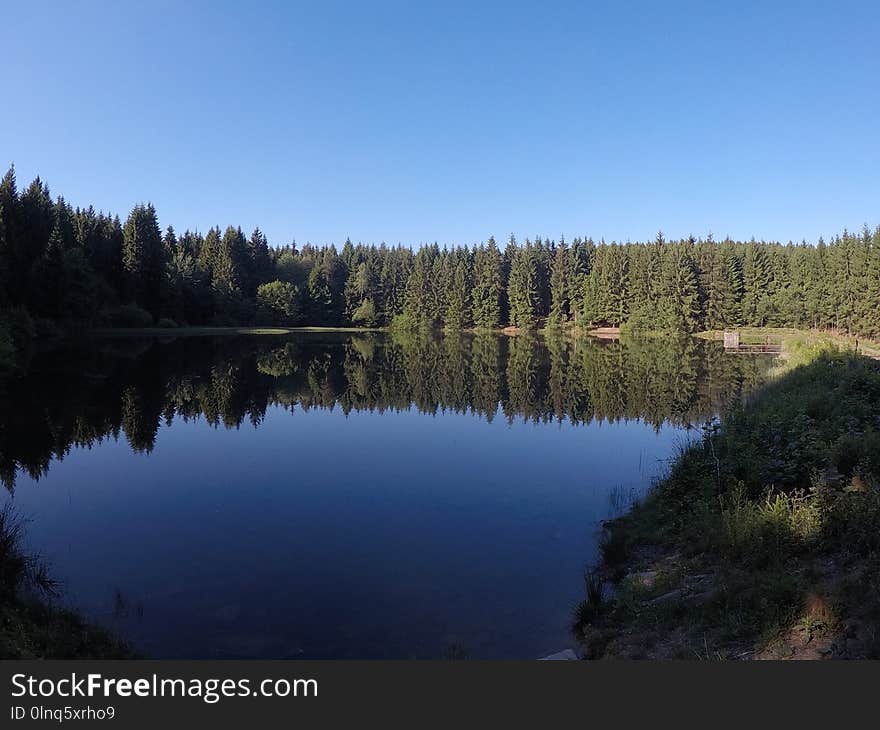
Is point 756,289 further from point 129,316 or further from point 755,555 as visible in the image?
point 755,555

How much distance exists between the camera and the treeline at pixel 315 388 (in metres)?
23.4

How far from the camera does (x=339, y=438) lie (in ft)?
74.3

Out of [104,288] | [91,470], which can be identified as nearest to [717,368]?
[91,470]

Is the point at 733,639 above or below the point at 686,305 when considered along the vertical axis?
below

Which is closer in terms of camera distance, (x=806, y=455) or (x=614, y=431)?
(x=806, y=455)

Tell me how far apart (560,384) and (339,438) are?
18.8 metres

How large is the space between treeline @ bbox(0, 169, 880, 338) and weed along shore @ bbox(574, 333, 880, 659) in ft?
167

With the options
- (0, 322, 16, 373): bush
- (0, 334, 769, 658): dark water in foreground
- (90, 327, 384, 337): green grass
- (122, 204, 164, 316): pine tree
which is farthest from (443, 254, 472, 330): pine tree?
(0, 322, 16, 373): bush

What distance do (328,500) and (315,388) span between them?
21614 mm

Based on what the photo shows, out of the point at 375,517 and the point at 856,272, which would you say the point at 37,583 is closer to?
the point at 375,517

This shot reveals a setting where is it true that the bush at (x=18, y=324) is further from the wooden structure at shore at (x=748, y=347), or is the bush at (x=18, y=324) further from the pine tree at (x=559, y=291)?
the pine tree at (x=559, y=291)

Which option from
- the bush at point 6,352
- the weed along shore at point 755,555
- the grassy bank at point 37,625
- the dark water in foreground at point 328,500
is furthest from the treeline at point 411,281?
the weed along shore at point 755,555

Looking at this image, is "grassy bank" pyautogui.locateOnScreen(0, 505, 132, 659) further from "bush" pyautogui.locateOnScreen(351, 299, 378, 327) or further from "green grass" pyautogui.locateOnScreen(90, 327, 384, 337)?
"bush" pyautogui.locateOnScreen(351, 299, 378, 327)

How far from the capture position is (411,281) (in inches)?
4609
